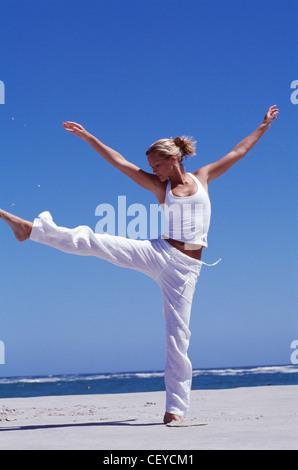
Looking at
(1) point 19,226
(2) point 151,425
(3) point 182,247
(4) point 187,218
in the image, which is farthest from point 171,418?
(1) point 19,226

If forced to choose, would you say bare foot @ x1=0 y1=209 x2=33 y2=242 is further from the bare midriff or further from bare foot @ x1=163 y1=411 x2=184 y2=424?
bare foot @ x1=163 y1=411 x2=184 y2=424

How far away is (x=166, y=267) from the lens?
4.21m

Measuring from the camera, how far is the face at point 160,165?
14.4ft

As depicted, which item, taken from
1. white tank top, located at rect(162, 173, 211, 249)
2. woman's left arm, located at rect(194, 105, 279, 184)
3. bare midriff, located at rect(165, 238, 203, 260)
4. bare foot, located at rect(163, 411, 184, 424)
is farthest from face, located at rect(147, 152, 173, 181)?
bare foot, located at rect(163, 411, 184, 424)

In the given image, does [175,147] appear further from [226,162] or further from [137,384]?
[137,384]

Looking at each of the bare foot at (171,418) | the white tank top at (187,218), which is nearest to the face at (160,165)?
the white tank top at (187,218)

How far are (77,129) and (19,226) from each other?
1009 millimetres

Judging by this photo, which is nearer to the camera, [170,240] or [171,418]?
[171,418]

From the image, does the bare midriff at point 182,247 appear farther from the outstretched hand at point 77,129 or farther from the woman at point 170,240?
the outstretched hand at point 77,129

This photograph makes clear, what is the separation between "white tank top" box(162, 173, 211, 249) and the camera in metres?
4.27

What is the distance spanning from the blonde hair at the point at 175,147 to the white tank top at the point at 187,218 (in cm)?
32
